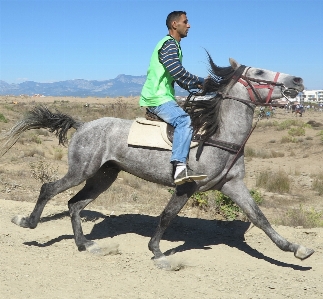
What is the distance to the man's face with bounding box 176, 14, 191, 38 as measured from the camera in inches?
248

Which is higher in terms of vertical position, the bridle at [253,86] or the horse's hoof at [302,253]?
the bridle at [253,86]

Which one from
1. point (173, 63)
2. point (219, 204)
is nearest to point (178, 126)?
point (173, 63)

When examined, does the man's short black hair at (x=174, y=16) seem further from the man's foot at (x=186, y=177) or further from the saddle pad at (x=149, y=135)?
the man's foot at (x=186, y=177)

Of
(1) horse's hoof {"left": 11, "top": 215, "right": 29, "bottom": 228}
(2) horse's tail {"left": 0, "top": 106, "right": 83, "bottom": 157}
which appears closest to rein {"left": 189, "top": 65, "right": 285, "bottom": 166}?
(2) horse's tail {"left": 0, "top": 106, "right": 83, "bottom": 157}

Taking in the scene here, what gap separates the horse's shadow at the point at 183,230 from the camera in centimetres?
752

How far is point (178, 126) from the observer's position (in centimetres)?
615

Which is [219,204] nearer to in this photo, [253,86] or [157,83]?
[253,86]

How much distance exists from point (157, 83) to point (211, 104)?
75cm

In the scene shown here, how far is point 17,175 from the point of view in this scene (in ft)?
44.9

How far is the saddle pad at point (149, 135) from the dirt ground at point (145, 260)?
147 cm

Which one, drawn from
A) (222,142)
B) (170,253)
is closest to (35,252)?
(170,253)

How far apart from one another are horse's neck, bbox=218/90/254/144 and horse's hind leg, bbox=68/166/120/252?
1.87m

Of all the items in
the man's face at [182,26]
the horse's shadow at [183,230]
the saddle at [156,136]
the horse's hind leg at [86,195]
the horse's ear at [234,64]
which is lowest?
the horse's shadow at [183,230]

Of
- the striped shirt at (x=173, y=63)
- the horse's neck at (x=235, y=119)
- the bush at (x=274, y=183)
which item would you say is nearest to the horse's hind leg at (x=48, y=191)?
the striped shirt at (x=173, y=63)
